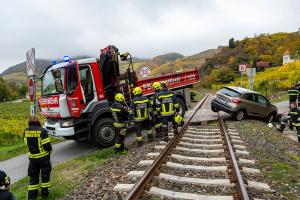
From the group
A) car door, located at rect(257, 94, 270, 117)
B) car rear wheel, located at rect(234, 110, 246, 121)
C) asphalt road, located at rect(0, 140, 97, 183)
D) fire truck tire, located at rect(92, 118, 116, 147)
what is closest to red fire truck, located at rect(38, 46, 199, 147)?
fire truck tire, located at rect(92, 118, 116, 147)

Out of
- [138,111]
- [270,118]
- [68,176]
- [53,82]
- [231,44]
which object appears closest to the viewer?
[68,176]

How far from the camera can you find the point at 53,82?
10789mm

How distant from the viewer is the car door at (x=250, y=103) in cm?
1521

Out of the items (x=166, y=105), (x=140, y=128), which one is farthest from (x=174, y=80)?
(x=140, y=128)

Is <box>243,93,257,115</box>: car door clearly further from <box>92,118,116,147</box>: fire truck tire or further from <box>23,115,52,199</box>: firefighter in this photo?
<box>23,115,52,199</box>: firefighter

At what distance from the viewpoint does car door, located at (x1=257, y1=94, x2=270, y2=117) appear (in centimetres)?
1584

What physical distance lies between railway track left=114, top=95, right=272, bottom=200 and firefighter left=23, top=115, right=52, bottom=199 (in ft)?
5.42

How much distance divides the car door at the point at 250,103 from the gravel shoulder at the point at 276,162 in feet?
10.2

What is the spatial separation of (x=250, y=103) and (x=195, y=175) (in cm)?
991

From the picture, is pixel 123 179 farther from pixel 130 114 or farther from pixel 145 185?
pixel 130 114

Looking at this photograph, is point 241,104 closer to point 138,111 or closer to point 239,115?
point 239,115

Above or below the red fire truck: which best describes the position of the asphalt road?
below

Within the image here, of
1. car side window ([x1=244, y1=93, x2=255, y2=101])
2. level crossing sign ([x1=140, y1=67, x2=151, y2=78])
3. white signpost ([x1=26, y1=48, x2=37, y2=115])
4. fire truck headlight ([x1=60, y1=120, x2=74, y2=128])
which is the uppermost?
level crossing sign ([x1=140, y1=67, x2=151, y2=78])

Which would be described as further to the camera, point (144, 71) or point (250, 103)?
point (144, 71)
